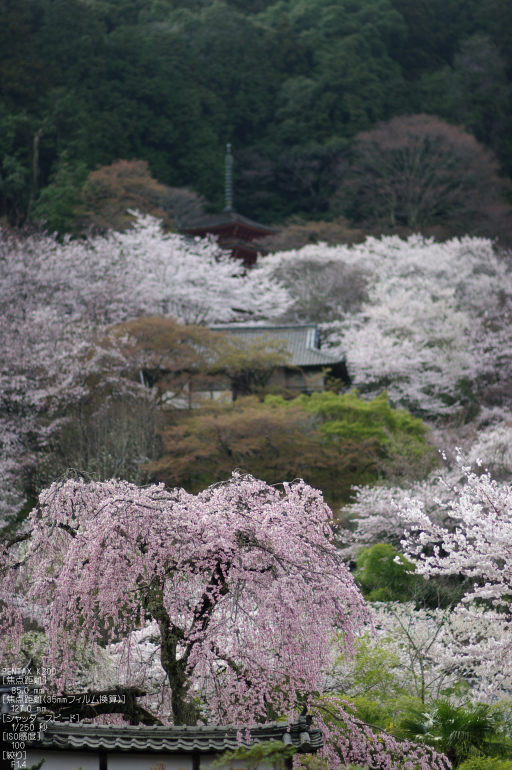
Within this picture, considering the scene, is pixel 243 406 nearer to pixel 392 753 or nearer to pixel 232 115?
pixel 392 753

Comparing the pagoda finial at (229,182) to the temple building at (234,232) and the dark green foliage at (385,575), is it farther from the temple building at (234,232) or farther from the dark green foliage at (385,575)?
the dark green foliage at (385,575)

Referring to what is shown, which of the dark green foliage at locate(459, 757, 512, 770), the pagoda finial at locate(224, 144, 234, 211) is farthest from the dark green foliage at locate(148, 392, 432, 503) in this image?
the pagoda finial at locate(224, 144, 234, 211)

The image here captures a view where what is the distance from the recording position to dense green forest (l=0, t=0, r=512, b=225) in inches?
1560

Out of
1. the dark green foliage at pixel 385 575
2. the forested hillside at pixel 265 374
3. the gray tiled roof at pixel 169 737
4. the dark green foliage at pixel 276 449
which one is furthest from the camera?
the dark green foliage at pixel 276 449

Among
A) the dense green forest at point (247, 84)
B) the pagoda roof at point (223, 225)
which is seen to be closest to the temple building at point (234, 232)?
the pagoda roof at point (223, 225)

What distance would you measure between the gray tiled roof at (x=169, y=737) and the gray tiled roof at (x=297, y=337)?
1725 cm

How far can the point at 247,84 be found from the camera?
155 feet

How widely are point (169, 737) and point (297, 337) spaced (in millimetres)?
19719

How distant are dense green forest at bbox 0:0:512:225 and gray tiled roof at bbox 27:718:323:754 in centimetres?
3386

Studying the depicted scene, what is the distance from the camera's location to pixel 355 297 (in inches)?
1136

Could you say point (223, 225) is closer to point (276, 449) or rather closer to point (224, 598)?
point (276, 449)

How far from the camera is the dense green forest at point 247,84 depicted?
39.6 meters

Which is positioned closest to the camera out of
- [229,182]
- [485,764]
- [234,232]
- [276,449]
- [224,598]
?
[224,598]

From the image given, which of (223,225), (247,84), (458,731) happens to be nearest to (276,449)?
(458,731)
